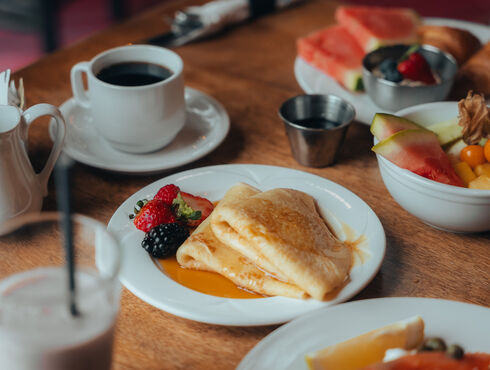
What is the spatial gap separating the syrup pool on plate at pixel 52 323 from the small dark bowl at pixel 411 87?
1153 millimetres

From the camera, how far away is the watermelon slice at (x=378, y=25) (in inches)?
79.9

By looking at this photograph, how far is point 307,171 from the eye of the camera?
1504mm

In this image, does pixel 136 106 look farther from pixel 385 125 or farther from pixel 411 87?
pixel 411 87

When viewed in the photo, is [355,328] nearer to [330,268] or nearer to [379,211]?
[330,268]

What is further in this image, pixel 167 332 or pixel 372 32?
pixel 372 32

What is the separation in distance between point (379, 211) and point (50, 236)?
2.59 feet

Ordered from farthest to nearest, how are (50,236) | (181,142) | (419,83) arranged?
(419,83), (181,142), (50,236)

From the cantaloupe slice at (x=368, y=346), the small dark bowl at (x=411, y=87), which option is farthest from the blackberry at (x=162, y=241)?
the small dark bowl at (x=411, y=87)

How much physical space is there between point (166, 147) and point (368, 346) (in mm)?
862

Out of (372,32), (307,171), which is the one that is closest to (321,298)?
(307,171)

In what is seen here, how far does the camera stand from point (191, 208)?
125cm

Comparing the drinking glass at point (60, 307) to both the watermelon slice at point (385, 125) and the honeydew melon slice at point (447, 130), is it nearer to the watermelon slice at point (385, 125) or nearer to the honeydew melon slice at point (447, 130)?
the watermelon slice at point (385, 125)

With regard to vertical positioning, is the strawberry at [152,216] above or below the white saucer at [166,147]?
above

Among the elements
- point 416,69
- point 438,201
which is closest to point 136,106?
point 438,201
